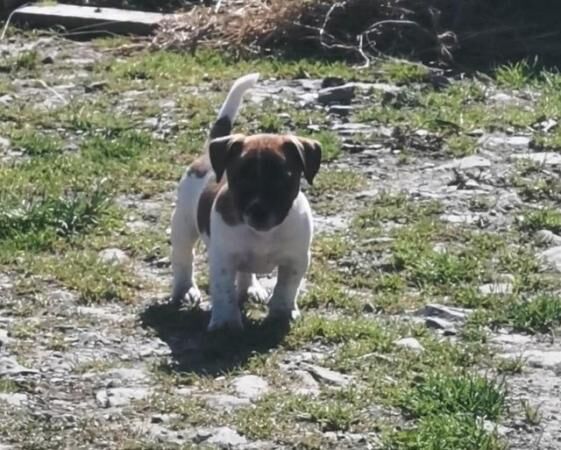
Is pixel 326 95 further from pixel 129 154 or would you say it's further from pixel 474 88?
pixel 129 154

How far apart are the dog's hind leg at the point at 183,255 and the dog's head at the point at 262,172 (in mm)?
608

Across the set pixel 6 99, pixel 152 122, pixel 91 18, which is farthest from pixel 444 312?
pixel 91 18

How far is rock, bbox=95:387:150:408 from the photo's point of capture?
6332 millimetres

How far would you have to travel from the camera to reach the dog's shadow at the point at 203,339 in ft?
22.2

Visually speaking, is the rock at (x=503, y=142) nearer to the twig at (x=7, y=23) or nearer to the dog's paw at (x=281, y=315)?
the dog's paw at (x=281, y=315)

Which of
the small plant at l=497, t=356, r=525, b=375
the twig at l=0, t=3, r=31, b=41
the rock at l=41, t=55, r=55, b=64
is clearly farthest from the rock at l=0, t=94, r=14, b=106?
the small plant at l=497, t=356, r=525, b=375

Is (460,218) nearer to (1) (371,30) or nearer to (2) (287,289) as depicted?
(2) (287,289)

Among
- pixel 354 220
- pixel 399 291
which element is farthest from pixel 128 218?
pixel 399 291

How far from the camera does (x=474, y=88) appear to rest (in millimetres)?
11641

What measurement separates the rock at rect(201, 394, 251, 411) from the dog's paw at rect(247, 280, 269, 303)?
46.9 inches

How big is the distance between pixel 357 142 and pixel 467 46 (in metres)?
2.65

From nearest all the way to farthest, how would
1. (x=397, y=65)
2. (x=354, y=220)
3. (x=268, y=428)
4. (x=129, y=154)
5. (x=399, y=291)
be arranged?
(x=268, y=428)
(x=399, y=291)
(x=354, y=220)
(x=129, y=154)
(x=397, y=65)

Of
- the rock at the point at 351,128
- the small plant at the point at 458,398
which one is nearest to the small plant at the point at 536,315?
the small plant at the point at 458,398

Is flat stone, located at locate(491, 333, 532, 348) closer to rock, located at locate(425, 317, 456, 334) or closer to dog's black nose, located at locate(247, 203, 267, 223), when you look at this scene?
rock, located at locate(425, 317, 456, 334)
